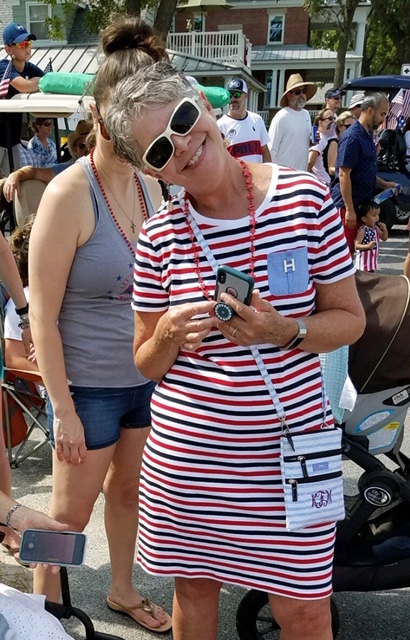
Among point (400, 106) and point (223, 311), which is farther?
point (400, 106)

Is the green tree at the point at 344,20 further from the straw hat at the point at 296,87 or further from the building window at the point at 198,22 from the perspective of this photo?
the straw hat at the point at 296,87

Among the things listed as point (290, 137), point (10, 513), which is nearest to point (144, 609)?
point (10, 513)

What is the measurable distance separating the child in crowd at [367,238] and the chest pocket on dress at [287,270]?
4.43 m

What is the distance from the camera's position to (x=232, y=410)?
1.64 meters

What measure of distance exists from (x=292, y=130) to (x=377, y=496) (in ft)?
21.0

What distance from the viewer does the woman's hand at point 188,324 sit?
153cm

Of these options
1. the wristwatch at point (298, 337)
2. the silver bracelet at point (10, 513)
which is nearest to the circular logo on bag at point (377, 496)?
the wristwatch at point (298, 337)

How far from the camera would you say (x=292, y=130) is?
793cm

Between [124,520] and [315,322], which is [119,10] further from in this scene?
[315,322]

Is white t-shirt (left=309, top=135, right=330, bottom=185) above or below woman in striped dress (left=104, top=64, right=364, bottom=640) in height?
below

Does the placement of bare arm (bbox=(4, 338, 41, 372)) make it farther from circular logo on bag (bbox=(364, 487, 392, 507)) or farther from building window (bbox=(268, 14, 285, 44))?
building window (bbox=(268, 14, 285, 44))

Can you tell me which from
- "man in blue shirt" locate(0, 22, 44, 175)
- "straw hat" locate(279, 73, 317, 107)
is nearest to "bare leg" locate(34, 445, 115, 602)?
"man in blue shirt" locate(0, 22, 44, 175)

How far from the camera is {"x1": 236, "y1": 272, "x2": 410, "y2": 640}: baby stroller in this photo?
2.12 metres

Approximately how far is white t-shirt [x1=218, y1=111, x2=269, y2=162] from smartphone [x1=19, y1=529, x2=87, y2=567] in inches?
236
